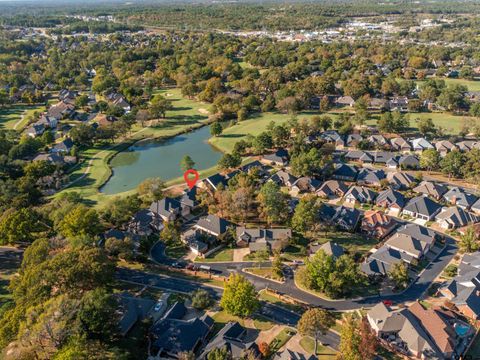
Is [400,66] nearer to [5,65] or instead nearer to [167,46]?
[167,46]

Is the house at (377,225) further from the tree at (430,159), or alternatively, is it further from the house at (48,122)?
the house at (48,122)

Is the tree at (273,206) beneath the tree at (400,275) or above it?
above

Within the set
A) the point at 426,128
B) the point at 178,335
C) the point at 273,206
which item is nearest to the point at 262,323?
the point at 178,335

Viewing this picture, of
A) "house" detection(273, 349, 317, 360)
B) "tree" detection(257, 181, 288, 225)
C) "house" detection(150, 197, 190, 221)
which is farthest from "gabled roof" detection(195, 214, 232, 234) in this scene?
"house" detection(273, 349, 317, 360)

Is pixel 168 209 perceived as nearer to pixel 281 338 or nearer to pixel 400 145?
pixel 281 338

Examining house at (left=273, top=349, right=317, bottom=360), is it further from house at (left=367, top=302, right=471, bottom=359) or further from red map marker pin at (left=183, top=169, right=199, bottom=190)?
red map marker pin at (left=183, top=169, right=199, bottom=190)

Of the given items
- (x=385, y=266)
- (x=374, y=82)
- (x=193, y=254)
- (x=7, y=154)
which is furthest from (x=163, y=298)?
(x=374, y=82)

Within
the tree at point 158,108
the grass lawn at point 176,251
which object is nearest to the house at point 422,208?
the grass lawn at point 176,251
